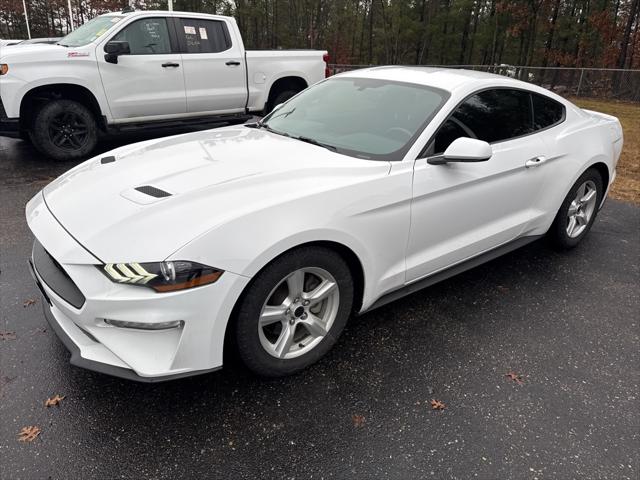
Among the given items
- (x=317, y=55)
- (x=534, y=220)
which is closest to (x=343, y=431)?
(x=534, y=220)

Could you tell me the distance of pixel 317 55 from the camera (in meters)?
8.77

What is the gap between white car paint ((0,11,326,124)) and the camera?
6109 millimetres

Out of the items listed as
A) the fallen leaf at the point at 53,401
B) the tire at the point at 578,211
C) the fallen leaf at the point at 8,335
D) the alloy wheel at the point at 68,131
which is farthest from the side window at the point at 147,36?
the tire at the point at 578,211

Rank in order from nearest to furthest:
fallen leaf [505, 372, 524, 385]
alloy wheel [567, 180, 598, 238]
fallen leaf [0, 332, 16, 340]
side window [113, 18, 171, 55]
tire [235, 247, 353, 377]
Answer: tire [235, 247, 353, 377] → fallen leaf [505, 372, 524, 385] → fallen leaf [0, 332, 16, 340] → alloy wheel [567, 180, 598, 238] → side window [113, 18, 171, 55]

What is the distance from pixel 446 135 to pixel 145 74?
5.37 meters

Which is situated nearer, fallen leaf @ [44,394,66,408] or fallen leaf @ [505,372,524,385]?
fallen leaf @ [44,394,66,408]

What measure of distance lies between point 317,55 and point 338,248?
7112 millimetres

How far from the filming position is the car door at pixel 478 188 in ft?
9.62

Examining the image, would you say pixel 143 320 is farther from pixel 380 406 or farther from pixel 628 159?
pixel 628 159

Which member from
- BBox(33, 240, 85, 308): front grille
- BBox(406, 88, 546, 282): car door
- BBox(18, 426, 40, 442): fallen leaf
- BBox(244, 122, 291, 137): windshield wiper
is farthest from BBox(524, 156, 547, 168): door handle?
BBox(18, 426, 40, 442): fallen leaf

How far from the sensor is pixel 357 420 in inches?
92.8

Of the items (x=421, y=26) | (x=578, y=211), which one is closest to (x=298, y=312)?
(x=578, y=211)

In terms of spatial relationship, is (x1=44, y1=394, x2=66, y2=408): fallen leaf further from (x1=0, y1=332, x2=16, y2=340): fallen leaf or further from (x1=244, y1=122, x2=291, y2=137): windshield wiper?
(x1=244, y1=122, x2=291, y2=137): windshield wiper

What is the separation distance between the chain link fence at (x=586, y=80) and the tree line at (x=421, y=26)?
11.8m
